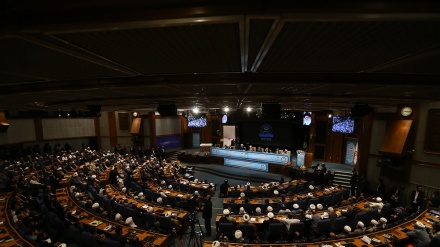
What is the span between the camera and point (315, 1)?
1.07m

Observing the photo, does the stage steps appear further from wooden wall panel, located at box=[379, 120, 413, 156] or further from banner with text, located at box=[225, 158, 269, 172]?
banner with text, located at box=[225, 158, 269, 172]

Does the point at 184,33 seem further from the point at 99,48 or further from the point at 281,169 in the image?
the point at 281,169

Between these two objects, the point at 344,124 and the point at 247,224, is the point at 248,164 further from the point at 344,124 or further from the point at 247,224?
the point at 247,224

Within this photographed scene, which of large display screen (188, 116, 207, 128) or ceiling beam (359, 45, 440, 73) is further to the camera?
large display screen (188, 116, 207, 128)

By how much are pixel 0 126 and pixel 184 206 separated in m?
16.4

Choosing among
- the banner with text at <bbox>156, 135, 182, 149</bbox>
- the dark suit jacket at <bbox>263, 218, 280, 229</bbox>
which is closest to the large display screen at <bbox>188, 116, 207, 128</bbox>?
the banner with text at <bbox>156, 135, 182, 149</bbox>

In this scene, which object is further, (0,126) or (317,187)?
(0,126)

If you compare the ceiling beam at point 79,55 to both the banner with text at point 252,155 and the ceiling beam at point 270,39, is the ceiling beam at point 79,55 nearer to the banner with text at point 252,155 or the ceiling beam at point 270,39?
the ceiling beam at point 270,39

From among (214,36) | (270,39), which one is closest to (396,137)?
Answer: (270,39)

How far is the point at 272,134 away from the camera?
23.3m

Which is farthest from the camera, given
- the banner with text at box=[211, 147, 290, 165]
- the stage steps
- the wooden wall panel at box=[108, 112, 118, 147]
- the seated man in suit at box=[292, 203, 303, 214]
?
the wooden wall panel at box=[108, 112, 118, 147]

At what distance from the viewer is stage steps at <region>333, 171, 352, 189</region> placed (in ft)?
48.3

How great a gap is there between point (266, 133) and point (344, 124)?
9.25 m

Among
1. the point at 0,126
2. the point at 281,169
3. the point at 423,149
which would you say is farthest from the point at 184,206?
the point at 0,126
